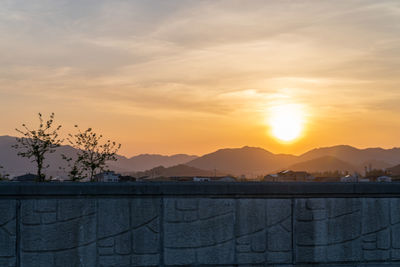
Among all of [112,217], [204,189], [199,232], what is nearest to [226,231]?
[199,232]

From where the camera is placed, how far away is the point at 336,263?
35.7 feet

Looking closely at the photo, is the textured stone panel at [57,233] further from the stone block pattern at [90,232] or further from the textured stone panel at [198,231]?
the textured stone panel at [198,231]

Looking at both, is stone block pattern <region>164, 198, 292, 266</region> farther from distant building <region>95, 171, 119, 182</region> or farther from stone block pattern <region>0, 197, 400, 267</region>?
distant building <region>95, 171, 119, 182</region>

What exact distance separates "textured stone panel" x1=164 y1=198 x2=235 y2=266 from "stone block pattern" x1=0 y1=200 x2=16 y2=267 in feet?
9.56

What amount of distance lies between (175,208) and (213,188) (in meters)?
0.86

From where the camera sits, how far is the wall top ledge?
1004 cm

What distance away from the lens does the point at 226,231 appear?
34.4ft

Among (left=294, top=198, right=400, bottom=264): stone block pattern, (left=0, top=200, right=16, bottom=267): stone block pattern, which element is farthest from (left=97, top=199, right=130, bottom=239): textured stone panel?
(left=294, top=198, right=400, bottom=264): stone block pattern

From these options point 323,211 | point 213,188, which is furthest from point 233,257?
point 323,211

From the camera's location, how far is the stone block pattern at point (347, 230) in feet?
35.4

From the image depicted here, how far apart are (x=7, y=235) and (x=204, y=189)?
3.90m

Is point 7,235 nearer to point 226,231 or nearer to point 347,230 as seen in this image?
point 226,231

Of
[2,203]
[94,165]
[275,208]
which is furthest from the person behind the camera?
[94,165]

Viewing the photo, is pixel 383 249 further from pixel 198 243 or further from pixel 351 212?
pixel 198 243
